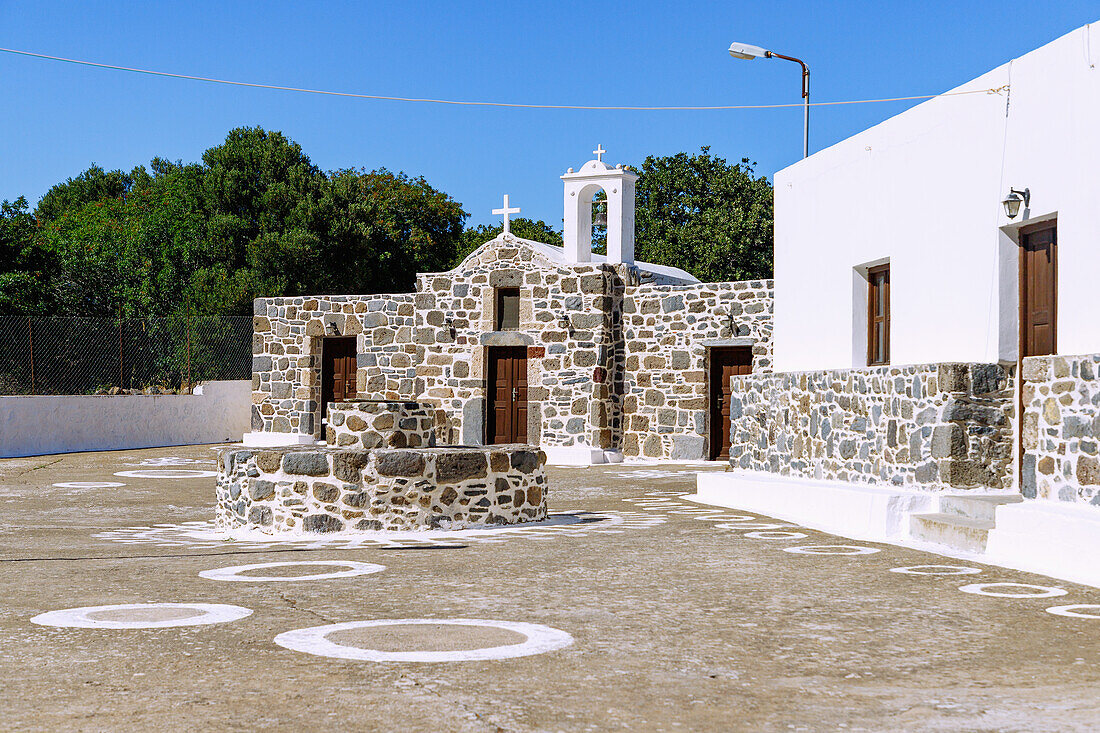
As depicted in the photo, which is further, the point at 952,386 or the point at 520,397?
the point at 520,397

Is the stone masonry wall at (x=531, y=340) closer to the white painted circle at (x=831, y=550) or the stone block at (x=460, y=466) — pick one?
the stone block at (x=460, y=466)

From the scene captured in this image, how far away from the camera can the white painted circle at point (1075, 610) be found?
5.59 m

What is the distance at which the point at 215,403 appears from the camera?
24359 millimetres

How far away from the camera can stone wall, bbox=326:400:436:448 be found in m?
9.84

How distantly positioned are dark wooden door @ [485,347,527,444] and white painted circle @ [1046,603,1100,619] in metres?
14.9

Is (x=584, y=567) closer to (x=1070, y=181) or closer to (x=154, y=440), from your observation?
Answer: (x=1070, y=181)

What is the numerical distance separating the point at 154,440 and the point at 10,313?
520cm

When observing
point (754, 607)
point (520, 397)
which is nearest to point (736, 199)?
point (520, 397)

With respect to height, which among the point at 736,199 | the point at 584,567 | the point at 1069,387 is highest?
the point at 736,199

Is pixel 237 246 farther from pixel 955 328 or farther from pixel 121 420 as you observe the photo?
pixel 955 328

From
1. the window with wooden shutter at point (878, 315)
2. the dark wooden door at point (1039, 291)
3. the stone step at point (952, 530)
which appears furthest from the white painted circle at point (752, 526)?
the dark wooden door at point (1039, 291)

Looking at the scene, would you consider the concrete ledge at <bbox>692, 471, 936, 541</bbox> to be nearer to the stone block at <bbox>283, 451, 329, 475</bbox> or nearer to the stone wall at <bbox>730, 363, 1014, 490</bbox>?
the stone wall at <bbox>730, 363, 1014, 490</bbox>

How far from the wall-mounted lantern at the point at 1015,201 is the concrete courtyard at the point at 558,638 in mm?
2646

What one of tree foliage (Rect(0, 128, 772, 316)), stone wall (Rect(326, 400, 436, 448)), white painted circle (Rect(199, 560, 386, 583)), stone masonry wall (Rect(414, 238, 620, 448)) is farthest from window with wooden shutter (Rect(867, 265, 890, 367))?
tree foliage (Rect(0, 128, 772, 316))
